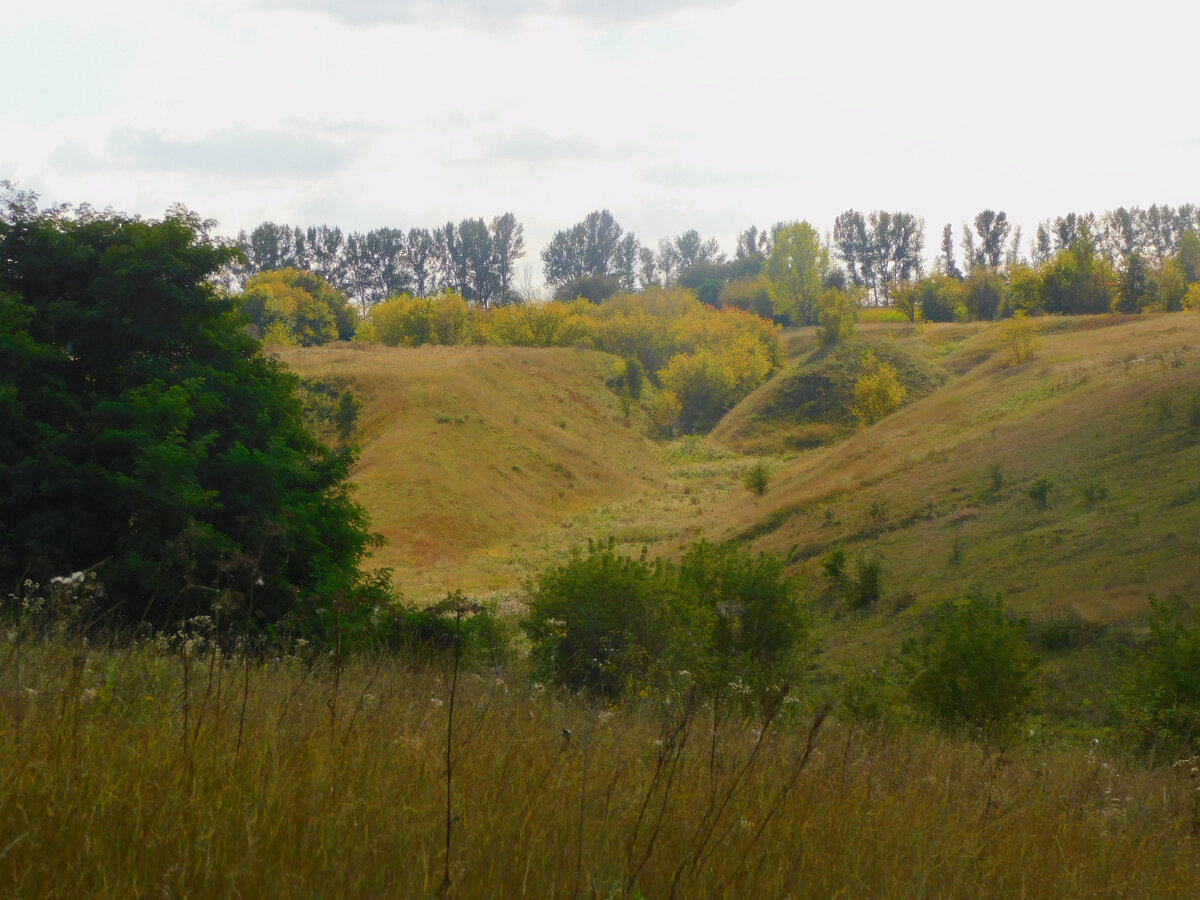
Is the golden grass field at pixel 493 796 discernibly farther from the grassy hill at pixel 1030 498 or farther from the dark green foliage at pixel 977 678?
the grassy hill at pixel 1030 498

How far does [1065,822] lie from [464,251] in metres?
138

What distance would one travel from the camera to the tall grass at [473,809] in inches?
96.2

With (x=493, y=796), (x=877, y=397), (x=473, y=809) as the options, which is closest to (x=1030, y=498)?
(x=493, y=796)

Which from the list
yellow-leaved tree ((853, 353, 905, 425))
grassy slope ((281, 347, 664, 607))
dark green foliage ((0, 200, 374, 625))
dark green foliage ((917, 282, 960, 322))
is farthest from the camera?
dark green foliage ((917, 282, 960, 322))

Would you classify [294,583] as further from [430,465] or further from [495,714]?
[430,465]

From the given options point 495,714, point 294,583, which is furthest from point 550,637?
point 495,714

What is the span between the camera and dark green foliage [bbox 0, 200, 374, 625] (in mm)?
14961

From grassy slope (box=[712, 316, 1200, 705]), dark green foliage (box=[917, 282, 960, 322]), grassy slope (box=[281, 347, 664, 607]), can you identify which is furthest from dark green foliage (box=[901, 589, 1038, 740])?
dark green foliage (box=[917, 282, 960, 322])

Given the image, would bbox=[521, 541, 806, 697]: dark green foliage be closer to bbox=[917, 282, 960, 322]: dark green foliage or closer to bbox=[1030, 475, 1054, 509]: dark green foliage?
bbox=[1030, 475, 1054, 509]: dark green foliage

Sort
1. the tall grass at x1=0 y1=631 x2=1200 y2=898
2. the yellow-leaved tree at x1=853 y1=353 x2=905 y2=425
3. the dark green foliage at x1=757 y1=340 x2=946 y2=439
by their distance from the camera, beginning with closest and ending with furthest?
the tall grass at x1=0 y1=631 x2=1200 y2=898 → the yellow-leaved tree at x1=853 y1=353 x2=905 y2=425 → the dark green foliage at x1=757 y1=340 x2=946 y2=439

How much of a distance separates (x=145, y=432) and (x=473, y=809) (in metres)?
14.6

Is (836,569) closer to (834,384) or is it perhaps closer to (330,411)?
(330,411)

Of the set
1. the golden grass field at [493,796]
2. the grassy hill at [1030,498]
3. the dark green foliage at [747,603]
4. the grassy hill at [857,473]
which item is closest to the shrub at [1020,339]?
the grassy hill at [857,473]

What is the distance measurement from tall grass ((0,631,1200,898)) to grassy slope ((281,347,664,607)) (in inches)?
1269
